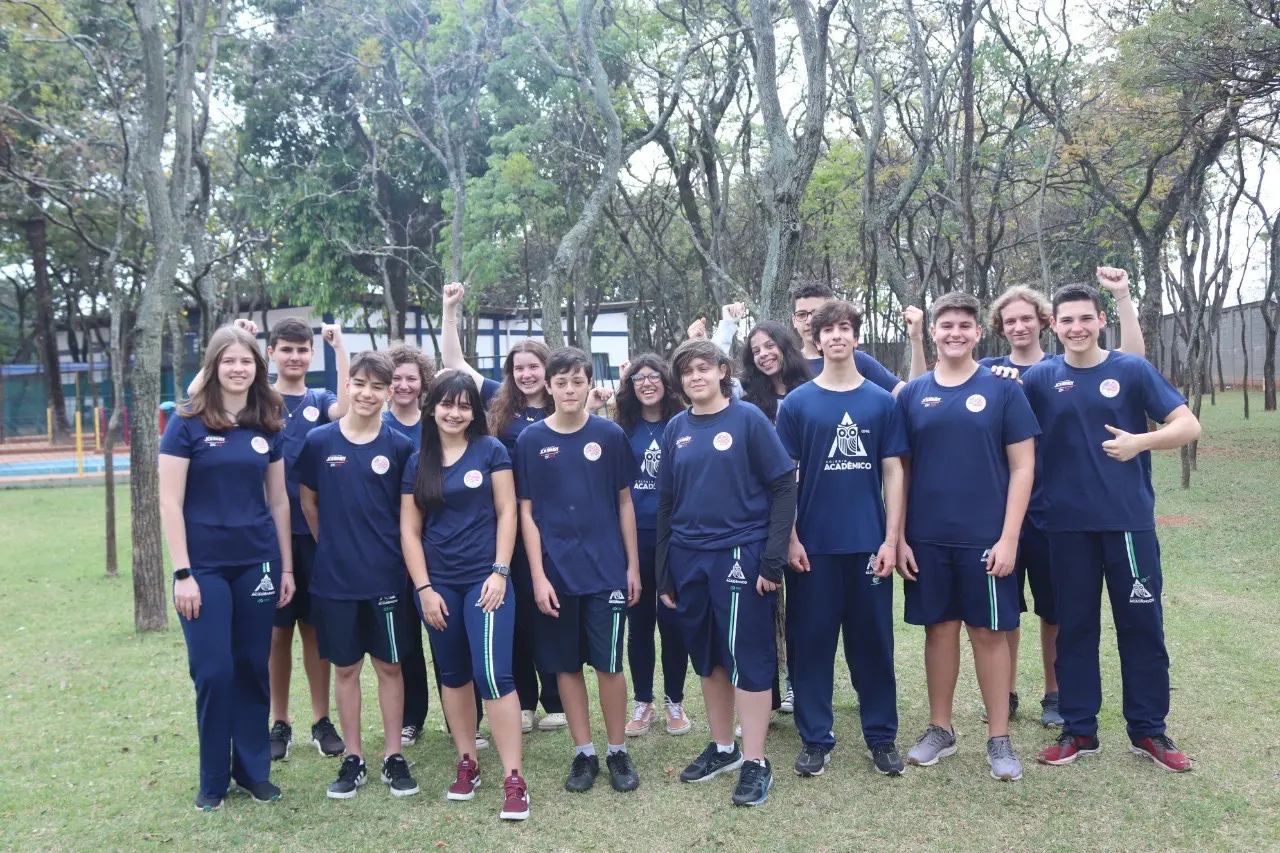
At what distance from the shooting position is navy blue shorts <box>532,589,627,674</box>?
4203 mm

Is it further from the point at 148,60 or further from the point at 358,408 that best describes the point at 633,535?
the point at 148,60

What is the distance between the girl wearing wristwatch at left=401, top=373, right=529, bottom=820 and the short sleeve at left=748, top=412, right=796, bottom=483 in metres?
1.08

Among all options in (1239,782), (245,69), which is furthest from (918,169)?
(245,69)

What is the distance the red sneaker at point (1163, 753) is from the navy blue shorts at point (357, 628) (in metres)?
3.43

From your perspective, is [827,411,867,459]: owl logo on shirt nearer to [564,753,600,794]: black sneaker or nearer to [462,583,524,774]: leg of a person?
[462,583,524,774]: leg of a person

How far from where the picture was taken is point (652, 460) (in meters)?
4.79

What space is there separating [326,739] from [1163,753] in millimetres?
3960

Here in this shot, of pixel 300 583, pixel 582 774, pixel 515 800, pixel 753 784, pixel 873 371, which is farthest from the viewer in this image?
pixel 873 371

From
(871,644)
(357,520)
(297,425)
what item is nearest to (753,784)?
(871,644)

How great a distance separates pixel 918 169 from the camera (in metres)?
10.1

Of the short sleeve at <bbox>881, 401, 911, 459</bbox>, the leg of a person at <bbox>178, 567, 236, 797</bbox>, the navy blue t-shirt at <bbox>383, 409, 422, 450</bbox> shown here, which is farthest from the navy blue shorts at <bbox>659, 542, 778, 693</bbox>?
the leg of a person at <bbox>178, 567, 236, 797</bbox>

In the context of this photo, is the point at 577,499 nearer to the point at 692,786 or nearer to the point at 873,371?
the point at 692,786

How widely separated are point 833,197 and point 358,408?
18.0m

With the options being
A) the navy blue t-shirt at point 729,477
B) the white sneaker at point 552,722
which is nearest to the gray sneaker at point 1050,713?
the navy blue t-shirt at point 729,477
